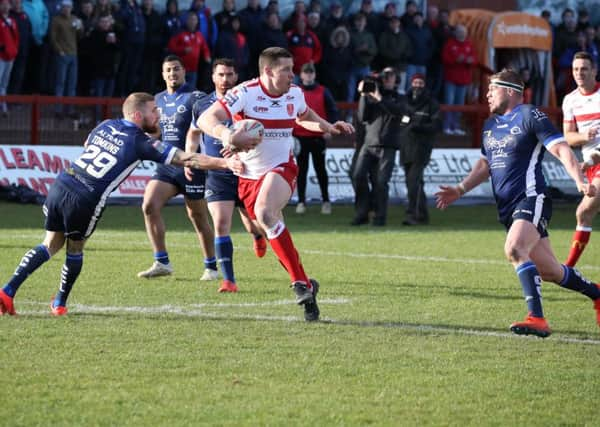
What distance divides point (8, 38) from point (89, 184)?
40.2ft

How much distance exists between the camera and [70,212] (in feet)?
30.6

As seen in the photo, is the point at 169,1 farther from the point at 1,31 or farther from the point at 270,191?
the point at 270,191

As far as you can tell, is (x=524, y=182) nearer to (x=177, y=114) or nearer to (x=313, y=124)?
(x=313, y=124)

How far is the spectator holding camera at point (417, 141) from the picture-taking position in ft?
62.0

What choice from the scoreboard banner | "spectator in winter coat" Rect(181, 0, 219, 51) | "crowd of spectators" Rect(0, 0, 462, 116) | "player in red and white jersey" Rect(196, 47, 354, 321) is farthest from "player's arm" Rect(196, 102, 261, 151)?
Result: "spectator in winter coat" Rect(181, 0, 219, 51)

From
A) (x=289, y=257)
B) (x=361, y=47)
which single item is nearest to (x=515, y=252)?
(x=289, y=257)

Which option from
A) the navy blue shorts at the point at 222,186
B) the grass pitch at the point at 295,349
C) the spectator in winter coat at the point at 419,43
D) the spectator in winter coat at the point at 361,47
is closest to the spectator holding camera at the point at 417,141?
the grass pitch at the point at 295,349

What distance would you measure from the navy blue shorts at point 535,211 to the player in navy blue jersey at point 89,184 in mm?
2613

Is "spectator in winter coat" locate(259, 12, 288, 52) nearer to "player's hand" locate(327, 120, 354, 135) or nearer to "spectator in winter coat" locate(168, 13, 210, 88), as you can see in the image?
"spectator in winter coat" locate(168, 13, 210, 88)

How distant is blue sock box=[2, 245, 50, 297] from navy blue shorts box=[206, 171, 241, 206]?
103 inches

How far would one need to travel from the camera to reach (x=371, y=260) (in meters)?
13.9

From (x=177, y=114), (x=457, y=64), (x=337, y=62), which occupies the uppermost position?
(x=177, y=114)

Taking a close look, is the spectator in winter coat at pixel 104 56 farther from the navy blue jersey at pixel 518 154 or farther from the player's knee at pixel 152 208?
the navy blue jersey at pixel 518 154

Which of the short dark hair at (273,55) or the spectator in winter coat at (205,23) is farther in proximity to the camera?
the spectator in winter coat at (205,23)
